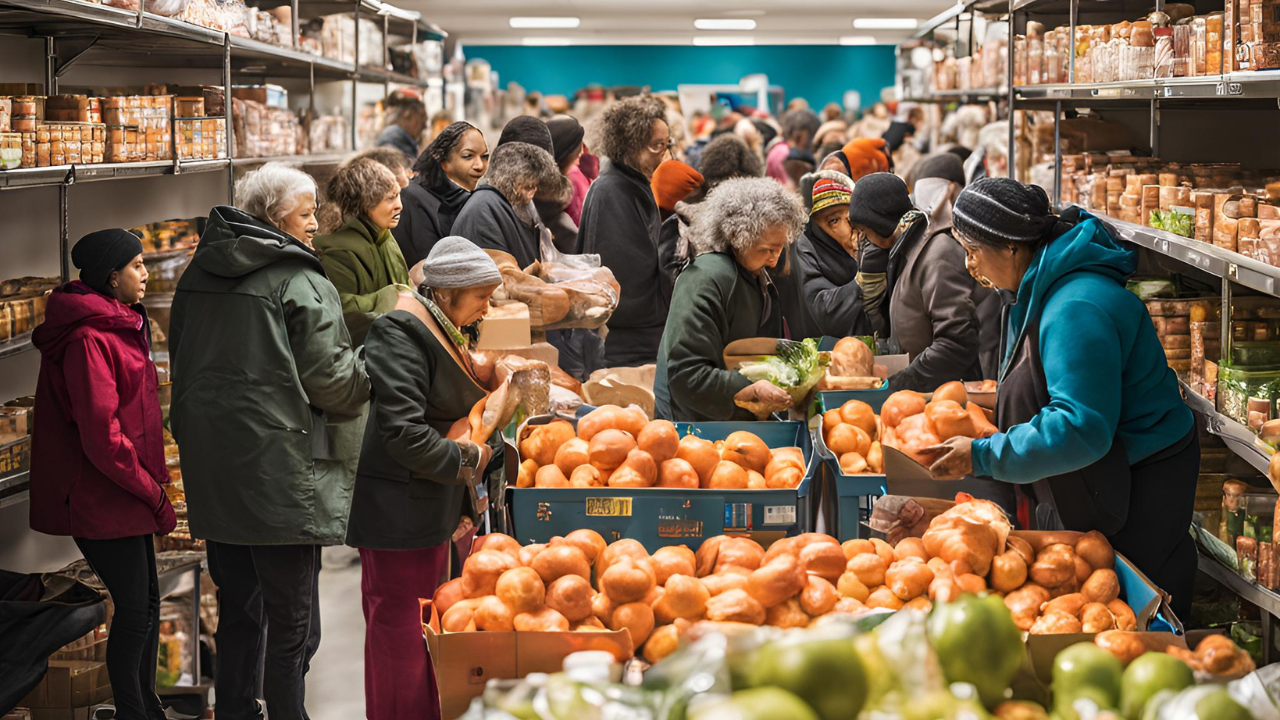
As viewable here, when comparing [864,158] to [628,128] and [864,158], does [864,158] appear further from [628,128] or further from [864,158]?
[628,128]

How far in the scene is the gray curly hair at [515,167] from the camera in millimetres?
5055

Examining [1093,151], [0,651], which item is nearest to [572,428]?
[0,651]

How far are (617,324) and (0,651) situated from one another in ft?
8.97

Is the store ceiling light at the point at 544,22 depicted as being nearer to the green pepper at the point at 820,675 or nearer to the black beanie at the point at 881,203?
the black beanie at the point at 881,203

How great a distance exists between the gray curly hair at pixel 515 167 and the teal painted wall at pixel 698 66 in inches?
557

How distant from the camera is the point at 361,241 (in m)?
4.67

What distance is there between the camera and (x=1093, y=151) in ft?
18.5

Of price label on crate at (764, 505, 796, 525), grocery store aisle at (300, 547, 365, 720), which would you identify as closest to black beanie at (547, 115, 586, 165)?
grocery store aisle at (300, 547, 365, 720)

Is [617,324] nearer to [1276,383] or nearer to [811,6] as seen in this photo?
[1276,383]

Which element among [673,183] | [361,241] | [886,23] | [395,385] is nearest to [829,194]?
[673,183]

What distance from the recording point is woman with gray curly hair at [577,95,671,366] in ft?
17.1

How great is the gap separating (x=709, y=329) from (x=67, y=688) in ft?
7.63

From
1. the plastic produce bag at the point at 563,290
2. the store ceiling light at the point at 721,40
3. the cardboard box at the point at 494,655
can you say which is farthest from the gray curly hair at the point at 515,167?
the store ceiling light at the point at 721,40

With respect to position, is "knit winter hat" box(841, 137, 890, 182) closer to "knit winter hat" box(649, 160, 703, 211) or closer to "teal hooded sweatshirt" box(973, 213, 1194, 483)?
"knit winter hat" box(649, 160, 703, 211)
